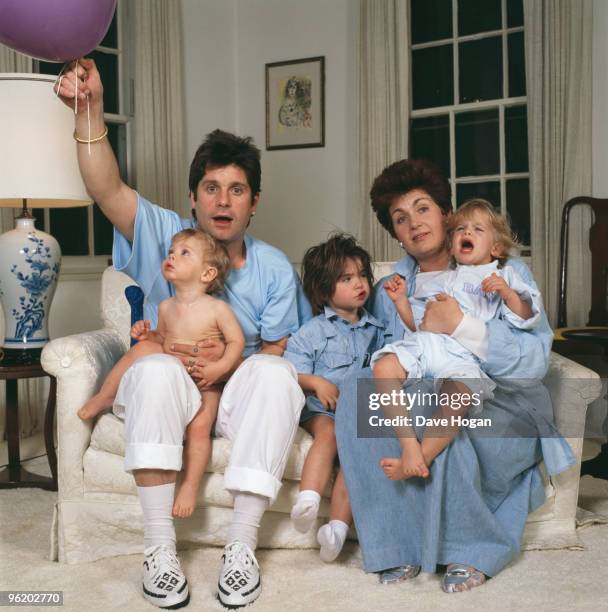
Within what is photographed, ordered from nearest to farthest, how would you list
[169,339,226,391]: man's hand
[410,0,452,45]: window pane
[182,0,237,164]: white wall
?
[169,339,226,391]: man's hand < [410,0,452,45]: window pane < [182,0,237,164]: white wall

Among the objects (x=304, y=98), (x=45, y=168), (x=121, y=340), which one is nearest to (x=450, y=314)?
(x=121, y=340)

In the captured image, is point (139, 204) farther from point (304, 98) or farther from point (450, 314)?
point (304, 98)

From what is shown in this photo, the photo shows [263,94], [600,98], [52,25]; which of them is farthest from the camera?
[263,94]

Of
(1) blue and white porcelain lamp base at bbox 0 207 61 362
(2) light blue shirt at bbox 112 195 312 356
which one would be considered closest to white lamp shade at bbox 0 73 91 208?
(1) blue and white porcelain lamp base at bbox 0 207 61 362

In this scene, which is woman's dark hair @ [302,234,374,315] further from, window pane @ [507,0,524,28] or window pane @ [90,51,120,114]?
window pane @ [507,0,524,28]

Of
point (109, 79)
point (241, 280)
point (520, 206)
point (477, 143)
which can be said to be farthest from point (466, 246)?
point (109, 79)

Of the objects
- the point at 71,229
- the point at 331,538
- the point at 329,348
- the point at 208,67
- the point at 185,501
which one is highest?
the point at 208,67

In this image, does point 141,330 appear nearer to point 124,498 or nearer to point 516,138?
point 124,498

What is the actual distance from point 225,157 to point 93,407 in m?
0.84

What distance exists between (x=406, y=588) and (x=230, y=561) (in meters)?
0.45

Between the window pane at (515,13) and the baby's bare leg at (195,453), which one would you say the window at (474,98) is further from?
the baby's bare leg at (195,453)

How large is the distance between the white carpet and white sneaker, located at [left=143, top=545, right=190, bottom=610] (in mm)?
32

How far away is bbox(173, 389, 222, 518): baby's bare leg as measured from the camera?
2.03m

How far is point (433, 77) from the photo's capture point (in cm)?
466
